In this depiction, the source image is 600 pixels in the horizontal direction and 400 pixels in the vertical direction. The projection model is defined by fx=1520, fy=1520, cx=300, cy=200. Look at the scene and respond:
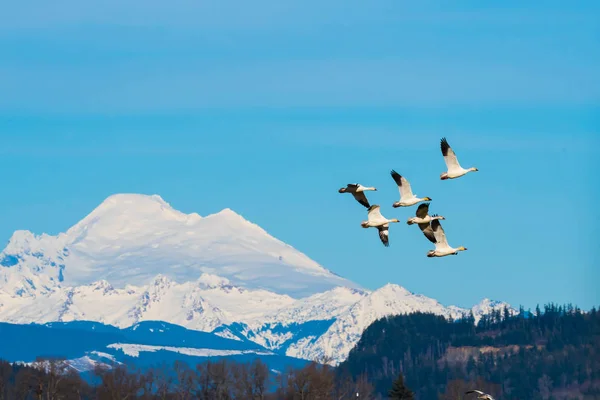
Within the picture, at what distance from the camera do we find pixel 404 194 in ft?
302

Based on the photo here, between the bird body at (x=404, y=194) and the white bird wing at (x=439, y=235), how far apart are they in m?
4.07

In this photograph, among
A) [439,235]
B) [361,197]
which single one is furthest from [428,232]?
[361,197]

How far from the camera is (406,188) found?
92062 millimetres

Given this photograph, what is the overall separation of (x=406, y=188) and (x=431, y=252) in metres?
4.29

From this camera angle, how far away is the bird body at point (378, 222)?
93688 mm

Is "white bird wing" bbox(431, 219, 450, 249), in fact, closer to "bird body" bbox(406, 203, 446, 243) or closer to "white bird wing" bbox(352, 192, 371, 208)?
"bird body" bbox(406, 203, 446, 243)

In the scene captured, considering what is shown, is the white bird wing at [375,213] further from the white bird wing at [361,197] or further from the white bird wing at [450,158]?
the white bird wing at [450,158]

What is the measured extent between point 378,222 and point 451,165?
27.6 feet

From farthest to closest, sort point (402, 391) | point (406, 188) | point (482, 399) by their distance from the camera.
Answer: point (402, 391)
point (482, 399)
point (406, 188)

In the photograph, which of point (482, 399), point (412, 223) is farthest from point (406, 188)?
point (482, 399)

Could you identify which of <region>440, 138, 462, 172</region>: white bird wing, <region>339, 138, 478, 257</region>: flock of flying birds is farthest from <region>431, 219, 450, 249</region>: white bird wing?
<region>440, 138, 462, 172</region>: white bird wing

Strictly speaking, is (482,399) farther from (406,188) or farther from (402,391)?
(402,391)

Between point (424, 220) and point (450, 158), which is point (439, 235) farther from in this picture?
point (450, 158)

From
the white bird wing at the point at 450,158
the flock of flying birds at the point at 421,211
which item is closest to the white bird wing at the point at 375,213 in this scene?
the flock of flying birds at the point at 421,211
